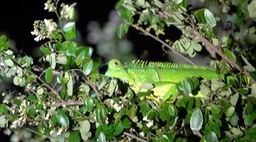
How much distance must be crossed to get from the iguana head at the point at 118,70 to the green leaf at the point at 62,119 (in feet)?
1.23

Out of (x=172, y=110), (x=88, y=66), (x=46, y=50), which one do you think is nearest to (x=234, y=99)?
(x=172, y=110)

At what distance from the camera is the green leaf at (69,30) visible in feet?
3.12

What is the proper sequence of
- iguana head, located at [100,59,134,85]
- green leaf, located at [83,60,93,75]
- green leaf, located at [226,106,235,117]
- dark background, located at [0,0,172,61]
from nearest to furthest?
green leaf, located at [83,60,93,75] < green leaf, located at [226,106,235,117] < iguana head, located at [100,59,134,85] < dark background, located at [0,0,172,61]

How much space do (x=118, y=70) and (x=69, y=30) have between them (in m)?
0.52

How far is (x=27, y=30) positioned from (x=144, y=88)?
7.65 feet

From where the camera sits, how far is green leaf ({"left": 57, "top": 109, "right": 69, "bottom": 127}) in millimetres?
1029

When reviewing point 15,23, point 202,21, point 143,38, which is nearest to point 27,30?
point 15,23

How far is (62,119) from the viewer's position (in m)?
1.03

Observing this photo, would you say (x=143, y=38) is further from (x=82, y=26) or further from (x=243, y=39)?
(x=243, y=39)

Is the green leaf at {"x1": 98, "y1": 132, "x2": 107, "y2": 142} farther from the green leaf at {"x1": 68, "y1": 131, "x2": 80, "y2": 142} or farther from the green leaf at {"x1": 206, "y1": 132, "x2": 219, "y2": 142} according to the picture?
the green leaf at {"x1": 206, "y1": 132, "x2": 219, "y2": 142}

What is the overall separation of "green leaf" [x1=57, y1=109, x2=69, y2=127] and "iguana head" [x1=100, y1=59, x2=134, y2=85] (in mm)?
376

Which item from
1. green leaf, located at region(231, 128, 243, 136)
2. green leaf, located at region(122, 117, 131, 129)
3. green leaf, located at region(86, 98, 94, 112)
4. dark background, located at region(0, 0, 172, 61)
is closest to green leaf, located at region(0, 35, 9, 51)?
green leaf, located at region(86, 98, 94, 112)

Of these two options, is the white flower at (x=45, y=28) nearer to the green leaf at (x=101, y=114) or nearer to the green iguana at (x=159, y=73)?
the green leaf at (x=101, y=114)

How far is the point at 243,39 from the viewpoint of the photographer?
1.77 meters
